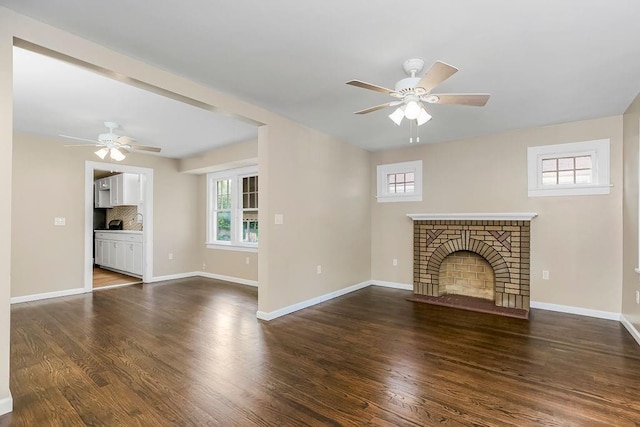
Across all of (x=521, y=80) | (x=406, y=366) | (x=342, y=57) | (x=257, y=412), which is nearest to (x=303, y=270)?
(x=406, y=366)

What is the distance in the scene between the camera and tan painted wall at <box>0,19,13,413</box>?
190cm

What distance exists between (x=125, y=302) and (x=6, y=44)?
3663 millimetres

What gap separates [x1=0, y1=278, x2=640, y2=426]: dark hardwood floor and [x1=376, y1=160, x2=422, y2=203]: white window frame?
2020 mm

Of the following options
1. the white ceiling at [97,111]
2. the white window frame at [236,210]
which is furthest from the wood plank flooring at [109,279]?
the white ceiling at [97,111]

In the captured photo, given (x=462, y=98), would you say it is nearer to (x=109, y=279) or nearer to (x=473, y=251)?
(x=473, y=251)

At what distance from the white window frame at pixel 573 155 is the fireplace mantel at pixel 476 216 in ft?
1.28

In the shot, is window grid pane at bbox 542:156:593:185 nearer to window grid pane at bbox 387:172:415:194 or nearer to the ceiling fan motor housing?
window grid pane at bbox 387:172:415:194

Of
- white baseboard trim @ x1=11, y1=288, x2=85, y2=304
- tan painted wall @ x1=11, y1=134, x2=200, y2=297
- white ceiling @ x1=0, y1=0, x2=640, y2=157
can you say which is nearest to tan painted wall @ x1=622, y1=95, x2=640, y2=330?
white ceiling @ x1=0, y1=0, x2=640, y2=157

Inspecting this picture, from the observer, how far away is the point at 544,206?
169 inches

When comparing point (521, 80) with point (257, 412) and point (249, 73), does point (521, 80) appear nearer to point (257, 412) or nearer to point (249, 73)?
point (249, 73)

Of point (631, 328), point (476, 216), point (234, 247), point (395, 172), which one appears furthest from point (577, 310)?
point (234, 247)

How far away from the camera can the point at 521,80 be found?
9.52ft

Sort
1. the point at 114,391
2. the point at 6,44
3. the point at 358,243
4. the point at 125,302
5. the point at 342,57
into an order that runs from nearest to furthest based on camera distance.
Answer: the point at 6,44 → the point at 114,391 → the point at 342,57 → the point at 125,302 → the point at 358,243

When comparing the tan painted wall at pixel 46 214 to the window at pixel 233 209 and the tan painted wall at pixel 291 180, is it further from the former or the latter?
the tan painted wall at pixel 291 180
